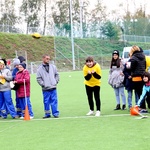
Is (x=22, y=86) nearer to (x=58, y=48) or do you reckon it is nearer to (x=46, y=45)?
(x=58, y=48)

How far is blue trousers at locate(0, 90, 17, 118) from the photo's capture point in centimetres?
1152

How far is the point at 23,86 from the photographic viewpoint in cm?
1135

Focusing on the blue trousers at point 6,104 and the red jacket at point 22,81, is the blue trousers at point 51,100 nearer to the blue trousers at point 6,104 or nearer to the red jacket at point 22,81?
the red jacket at point 22,81

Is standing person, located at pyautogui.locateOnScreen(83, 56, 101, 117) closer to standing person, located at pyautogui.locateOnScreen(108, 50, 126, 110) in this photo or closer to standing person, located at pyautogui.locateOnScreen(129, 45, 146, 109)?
standing person, located at pyautogui.locateOnScreen(129, 45, 146, 109)

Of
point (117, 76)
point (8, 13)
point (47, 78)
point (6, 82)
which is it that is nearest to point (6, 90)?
point (6, 82)

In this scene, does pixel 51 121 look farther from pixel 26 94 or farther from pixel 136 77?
pixel 136 77

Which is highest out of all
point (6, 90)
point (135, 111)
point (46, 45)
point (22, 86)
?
point (46, 45)

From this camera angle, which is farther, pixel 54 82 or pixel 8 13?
pixel 8 13

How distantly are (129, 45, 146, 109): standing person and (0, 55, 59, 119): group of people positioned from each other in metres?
2.01

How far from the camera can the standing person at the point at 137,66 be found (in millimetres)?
10999

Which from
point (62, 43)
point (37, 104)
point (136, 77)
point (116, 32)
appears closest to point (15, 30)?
point (62, 43)

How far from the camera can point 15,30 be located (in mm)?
57812

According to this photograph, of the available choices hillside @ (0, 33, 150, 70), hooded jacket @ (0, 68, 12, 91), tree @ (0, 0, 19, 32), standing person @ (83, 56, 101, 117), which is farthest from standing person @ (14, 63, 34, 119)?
tree @ (0, 0, 19, 32)

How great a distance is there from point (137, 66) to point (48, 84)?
2.33 m
